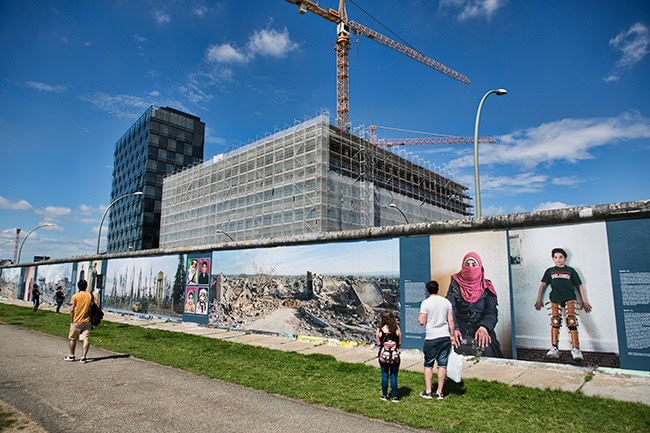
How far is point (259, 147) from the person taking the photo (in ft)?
153

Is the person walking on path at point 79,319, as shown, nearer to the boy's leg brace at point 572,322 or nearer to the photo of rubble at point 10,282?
the boy's leg brace at point 572,322

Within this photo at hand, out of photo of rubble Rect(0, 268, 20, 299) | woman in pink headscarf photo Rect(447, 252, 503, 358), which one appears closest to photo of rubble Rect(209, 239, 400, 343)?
woman in pink headscarf photo Rect(447, 252, 503, 358)

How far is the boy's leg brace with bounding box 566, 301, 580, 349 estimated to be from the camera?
753cm

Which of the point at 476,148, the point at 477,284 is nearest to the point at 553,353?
the point at 477,284

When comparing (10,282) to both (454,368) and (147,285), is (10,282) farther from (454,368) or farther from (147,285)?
(454,368)

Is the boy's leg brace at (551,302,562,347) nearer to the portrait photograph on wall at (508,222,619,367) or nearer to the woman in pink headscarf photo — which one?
the portrait photograph on wall at (508,222,619,367)

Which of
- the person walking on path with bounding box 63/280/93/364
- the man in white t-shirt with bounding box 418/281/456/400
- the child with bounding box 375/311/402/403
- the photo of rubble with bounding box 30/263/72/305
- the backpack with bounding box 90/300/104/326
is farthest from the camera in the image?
the photo of rubble with bounding box 30/263/72/305

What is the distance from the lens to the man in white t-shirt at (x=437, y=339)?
19.4ft

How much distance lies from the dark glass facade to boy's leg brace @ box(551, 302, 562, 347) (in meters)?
72.3

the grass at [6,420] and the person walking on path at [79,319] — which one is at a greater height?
the person walking on path at [79,319]

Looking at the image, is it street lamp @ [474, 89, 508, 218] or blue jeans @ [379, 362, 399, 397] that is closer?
blue jeans @ [379, 362, 399, 397]

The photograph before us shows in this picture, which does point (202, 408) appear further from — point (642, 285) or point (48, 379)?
point (642, 285)

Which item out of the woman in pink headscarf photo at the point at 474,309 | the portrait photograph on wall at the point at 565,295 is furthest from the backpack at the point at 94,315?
the portrait photograph on wall at the point at 565,295

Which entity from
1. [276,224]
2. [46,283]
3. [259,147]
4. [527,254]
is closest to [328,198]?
[276,224]
